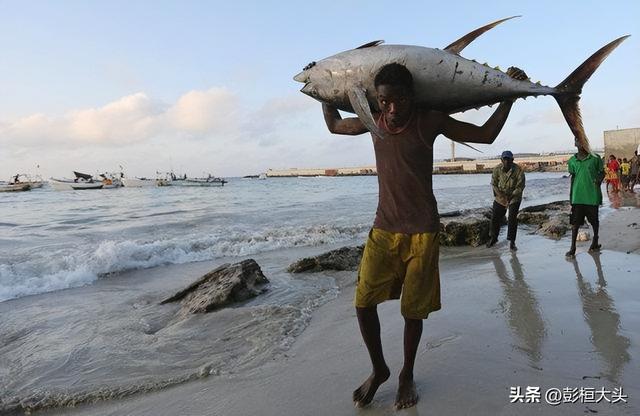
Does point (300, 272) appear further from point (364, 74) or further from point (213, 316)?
point (364, 74)

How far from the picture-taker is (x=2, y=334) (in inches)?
202

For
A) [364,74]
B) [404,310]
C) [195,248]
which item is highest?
[364,74]

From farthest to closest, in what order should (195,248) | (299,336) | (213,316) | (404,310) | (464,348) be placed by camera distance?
1. (195,248)
2. (213,316)
3. (299,336)
4. (464,348)
5. (404,310)

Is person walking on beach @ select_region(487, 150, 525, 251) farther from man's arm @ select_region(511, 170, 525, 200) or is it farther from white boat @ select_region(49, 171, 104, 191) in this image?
white boat @ select_region(49, 171, 104, 191)

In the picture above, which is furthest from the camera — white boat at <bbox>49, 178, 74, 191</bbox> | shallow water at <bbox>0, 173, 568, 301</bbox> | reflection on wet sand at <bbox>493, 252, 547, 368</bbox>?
white boat at <bbox>49, 178, 74, 191</bbox>

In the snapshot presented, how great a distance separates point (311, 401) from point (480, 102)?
2.08m

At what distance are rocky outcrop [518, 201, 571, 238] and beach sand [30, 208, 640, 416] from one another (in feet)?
13.8

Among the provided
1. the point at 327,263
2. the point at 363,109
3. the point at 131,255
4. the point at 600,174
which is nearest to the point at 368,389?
the point at 363,109

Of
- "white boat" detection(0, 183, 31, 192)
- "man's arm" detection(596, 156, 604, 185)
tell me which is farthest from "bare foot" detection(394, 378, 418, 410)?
"white boat" detection(0, 183, 31, 192)

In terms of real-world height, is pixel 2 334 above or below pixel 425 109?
below

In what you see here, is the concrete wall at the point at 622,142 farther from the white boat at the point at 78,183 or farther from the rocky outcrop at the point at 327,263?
the white boat at the point at 78,183

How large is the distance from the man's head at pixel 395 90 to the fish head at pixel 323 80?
0.26 metres

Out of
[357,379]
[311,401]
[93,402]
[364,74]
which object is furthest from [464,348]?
[93,402]

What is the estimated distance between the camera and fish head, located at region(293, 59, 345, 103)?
8.55 ft
